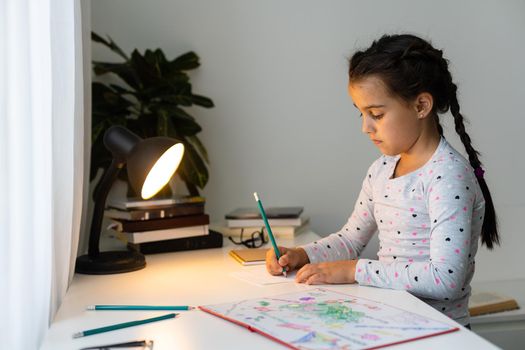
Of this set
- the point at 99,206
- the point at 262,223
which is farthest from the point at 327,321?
the point at 262,223

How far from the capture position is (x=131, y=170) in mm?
1379

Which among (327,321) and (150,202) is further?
(150,202)

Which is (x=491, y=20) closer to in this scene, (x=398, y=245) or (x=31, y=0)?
(x=398, y=245)

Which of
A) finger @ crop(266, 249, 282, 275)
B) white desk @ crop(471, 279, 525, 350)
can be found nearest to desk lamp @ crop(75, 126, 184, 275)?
finger @ crop(266, 249, 282, 275)

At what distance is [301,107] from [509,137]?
2.65 ft

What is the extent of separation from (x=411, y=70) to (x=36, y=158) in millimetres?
755

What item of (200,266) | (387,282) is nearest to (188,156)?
(200,266)

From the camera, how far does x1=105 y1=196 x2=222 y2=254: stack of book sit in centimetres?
170

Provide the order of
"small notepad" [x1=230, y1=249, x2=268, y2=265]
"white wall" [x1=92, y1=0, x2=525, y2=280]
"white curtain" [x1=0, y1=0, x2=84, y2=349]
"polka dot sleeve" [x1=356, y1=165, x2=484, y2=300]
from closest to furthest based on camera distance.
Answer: "white curtain" [x1=0, y1=0, x2=84, y2=349] → "polka dot sleeve" [x1=356, y1=165, x2=484, y2=300] → "small notepad" [x1=230, y1=249, x2=268, y2=265] → "white wall" [x1=92, y1=0, x2=525, y2=280]

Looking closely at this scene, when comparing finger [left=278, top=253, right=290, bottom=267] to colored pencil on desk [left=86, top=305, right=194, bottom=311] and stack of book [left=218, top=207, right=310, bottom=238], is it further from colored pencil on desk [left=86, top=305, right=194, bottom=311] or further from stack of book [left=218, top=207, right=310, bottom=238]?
stack of book [left=218, top=207, right=310, bottom=238]

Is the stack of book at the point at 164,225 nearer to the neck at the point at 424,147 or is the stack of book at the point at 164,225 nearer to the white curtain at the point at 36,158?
the white curtain at the point at 36,158

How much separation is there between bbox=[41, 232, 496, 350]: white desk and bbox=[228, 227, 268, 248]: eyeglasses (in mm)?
156

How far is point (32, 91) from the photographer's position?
3.72ft

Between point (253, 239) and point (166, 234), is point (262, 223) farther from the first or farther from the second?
point (166, 234)
